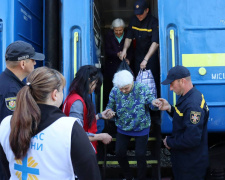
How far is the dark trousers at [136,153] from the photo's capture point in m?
2.70

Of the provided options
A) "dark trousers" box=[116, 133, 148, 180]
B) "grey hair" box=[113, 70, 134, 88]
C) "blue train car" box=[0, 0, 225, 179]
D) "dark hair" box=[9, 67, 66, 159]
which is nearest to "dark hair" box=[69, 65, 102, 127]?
"grey hair" box=[113, 70, 134, 88]

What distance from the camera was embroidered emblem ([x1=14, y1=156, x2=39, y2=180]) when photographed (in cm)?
114

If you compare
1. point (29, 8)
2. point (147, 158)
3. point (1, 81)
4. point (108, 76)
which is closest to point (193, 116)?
point (147, 158)

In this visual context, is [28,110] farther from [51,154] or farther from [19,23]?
[19,23]

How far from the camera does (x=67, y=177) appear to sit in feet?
3.77

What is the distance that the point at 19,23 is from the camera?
2.84 m

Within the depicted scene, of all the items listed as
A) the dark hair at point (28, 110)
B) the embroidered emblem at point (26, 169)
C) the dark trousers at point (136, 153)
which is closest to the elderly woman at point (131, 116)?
the dark trousers at point (136, 153)

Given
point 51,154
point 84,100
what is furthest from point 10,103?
point 51,154

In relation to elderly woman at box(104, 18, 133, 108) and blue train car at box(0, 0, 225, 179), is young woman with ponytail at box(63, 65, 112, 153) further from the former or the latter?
elderly woman at box(104, 18, 133, 108)

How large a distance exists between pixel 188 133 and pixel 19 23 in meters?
2.03

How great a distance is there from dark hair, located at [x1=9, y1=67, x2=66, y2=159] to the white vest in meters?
0.04

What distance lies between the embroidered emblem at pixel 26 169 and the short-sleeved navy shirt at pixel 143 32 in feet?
8.23

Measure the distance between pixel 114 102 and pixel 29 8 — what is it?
1.53 metres

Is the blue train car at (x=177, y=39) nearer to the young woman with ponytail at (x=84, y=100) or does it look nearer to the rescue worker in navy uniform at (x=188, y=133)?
the rescue worker in navy uniform at (x=188, y=133)
